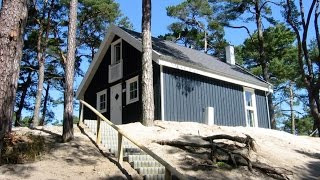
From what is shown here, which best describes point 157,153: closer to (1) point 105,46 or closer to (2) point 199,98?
(2) point 199,98

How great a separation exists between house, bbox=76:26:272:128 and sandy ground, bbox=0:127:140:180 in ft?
22.6

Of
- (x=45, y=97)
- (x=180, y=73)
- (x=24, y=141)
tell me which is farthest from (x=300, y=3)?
(x=45, y=97)

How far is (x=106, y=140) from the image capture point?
12.2m

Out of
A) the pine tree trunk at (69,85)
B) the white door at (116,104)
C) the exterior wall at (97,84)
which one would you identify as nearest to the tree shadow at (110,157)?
the pine tree trunk at (69,85)

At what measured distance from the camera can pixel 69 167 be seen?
9.31m

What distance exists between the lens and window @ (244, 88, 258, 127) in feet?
74.7

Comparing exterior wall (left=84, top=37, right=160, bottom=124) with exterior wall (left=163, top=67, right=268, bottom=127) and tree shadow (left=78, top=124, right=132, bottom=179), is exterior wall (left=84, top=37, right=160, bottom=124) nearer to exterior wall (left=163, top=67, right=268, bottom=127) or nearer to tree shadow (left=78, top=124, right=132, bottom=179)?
exterior wall (left=163, top=67, right=268, bottom=127)

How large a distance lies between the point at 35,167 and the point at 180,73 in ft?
36.3

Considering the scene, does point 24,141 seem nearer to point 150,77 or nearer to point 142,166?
point 142,166

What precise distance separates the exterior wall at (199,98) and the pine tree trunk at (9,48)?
1101 cm

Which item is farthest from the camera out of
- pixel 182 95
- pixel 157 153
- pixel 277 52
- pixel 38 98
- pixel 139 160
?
pixel 277 52

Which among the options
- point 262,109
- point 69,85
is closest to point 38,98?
point 69,85

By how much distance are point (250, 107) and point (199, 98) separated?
472 centimetres

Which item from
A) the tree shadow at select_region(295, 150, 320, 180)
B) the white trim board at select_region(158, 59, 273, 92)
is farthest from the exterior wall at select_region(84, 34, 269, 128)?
the tree shadow at select_region(295, 150, 320, 180)
